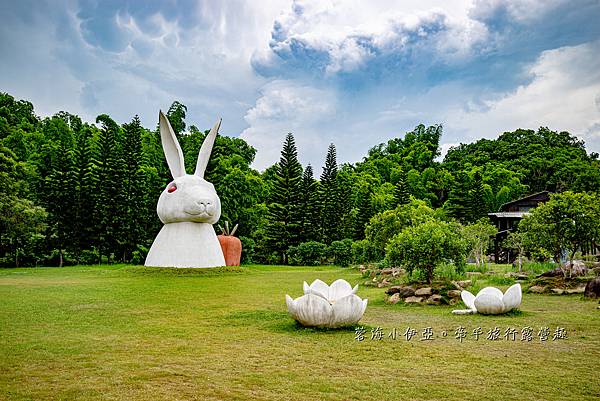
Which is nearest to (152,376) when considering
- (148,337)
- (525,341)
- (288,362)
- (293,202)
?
(288,362)

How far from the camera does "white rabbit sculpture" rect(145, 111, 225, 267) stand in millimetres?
16016

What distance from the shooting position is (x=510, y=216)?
80.9ft

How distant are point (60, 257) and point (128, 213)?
3.54m

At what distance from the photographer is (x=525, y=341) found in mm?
5484

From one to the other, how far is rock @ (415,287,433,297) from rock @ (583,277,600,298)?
2.82 m

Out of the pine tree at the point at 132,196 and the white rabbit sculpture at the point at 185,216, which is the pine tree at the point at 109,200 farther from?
the white rabbit sculpture at the point at 185,216

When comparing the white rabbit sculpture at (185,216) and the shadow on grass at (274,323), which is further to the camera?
the white rabbit sculpture at (185,216)

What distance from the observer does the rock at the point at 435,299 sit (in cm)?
849

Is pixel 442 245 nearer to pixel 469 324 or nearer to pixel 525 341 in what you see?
pixel 469 324

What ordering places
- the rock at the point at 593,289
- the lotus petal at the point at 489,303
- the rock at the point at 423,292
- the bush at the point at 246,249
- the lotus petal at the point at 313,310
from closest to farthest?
the lotus petal at the point at 313,310, the lotus petal at the point at 489,303, the rock at the point at 423,292, the rock at the point at 593,289, the bush at the point at 246,249

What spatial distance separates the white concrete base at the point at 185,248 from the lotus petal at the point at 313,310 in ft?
35.3

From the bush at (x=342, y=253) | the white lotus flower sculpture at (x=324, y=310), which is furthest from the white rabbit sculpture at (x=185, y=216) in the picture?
the white lotus flower sculpture at (x=324, y=310)

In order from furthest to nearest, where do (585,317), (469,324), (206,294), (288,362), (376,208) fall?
1. (376,208)
2. (206,294)
3. (585,317)
4. (469,324)
5. (288,362)

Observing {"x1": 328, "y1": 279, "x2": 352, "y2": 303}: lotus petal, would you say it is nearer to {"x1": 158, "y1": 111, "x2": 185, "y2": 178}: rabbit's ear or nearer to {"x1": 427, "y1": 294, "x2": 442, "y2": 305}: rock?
{"x1": 427, "y1": 294, "x2": 442, "y2": 305}: rock
